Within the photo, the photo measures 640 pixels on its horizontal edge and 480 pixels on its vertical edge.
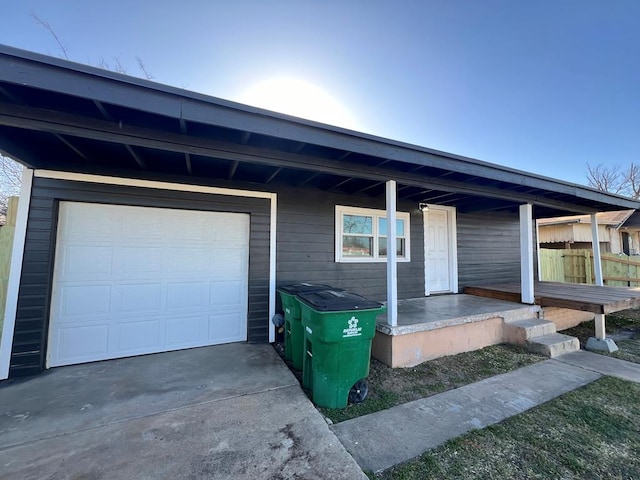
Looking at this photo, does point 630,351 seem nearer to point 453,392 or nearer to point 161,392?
point 453,392

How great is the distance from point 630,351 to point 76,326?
8.08m

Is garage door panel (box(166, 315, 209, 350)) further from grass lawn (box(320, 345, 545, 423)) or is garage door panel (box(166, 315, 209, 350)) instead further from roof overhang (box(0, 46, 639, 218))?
grass lawn (box(320, 345, 545, 423))

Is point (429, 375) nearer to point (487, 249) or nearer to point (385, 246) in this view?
point (385, 246)

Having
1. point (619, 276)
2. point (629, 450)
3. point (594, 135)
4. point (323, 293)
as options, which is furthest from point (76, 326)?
point (594, 135)

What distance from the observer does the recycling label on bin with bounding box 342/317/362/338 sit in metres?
→ 2.43

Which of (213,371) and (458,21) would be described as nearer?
(213,371)

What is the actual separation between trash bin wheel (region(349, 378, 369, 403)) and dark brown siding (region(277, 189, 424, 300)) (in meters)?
2.08

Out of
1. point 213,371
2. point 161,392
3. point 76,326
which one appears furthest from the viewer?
point 76,326

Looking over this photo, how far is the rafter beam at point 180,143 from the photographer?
6.84 ft

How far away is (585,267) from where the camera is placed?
9047mm

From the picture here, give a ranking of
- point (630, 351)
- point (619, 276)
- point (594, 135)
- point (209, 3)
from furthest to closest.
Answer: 1. point (594, 135)
2. point (619, 276)
3. point (209, 3)
4. point (630, 351)

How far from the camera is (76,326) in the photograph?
3311 mm

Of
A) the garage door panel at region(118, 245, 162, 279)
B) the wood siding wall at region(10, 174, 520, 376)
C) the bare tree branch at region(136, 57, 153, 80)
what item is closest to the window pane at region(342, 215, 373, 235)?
the wood siding wall at region(10, 174, 520, 376)

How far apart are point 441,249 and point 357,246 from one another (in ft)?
7.72
